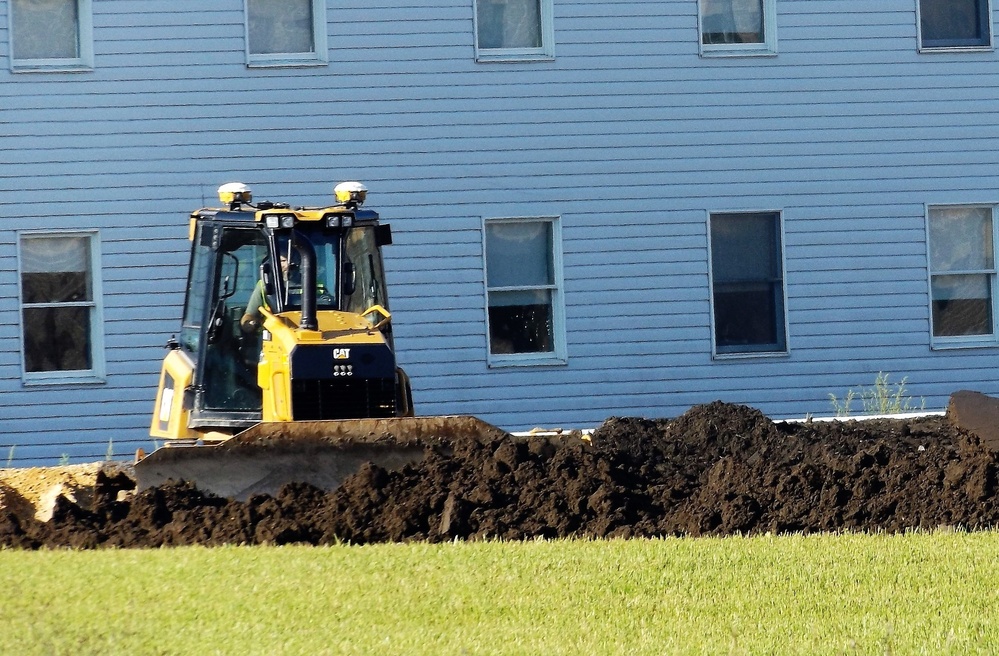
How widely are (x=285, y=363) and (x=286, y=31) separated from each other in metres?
7.38

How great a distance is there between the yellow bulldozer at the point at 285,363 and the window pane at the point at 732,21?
7557 millimetres

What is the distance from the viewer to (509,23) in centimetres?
1766

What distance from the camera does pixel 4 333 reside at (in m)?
16.4

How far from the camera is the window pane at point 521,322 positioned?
17.5 meters

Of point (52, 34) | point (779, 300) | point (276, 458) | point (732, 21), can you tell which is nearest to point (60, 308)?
point (52, 34)

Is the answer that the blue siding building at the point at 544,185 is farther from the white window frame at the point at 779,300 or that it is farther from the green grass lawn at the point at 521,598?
the green grass lawn at the point at 521,598

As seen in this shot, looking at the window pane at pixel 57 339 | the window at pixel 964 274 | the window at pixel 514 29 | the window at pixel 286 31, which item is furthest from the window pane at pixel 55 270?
the window at pixel 964 274

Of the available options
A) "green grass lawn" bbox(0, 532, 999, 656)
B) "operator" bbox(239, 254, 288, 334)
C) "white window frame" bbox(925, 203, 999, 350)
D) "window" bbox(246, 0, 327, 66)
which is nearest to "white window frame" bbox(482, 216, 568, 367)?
"window" bbox(246, 0, 327, 66)

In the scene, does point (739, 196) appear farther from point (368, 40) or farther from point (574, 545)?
point (574, 545)

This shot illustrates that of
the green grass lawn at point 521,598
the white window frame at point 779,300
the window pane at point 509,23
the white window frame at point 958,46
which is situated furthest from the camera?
the white window frame at point 958,46

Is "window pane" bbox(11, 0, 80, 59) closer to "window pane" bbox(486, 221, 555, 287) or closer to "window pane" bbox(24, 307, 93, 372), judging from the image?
"window pane" bbox(24, 307, 93, 372)

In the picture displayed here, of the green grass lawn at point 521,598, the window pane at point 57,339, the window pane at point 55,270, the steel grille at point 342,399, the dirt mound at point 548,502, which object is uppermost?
the window pane at point 55,270

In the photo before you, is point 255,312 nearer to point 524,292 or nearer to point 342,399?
point 342,399

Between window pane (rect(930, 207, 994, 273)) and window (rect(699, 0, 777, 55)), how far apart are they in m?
2.98
